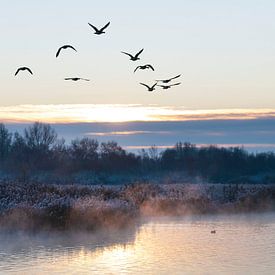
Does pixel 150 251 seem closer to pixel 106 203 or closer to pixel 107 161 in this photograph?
pixel 106 203

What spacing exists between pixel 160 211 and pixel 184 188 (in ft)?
16.8

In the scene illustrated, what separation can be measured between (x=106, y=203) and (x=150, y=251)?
672cm

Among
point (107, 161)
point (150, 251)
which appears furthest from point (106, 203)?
point (107, 161)

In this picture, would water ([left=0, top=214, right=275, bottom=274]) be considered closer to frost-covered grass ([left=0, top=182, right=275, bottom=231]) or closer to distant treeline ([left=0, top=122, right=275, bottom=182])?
frost-covered grass ([left=0, top=182, right=275, bottom=231])

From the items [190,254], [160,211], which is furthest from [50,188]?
[190,254]

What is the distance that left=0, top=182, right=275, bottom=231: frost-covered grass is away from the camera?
1017 inches

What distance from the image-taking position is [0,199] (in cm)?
2667

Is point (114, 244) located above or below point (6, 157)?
below

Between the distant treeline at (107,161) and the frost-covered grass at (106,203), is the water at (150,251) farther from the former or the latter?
the distant treeline at (107,161)

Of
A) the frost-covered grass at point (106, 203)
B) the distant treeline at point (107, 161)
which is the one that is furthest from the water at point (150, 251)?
the distant treeline at point (107, 161)

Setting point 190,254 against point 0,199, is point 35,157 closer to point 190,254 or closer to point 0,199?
point 0,199

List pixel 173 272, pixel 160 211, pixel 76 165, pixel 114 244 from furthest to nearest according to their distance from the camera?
pixel 76 165 < pixel 160 211 < pixel 114 244 < pixel 173 272

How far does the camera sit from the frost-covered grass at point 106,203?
84.7ft

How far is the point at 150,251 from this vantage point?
851 inches
